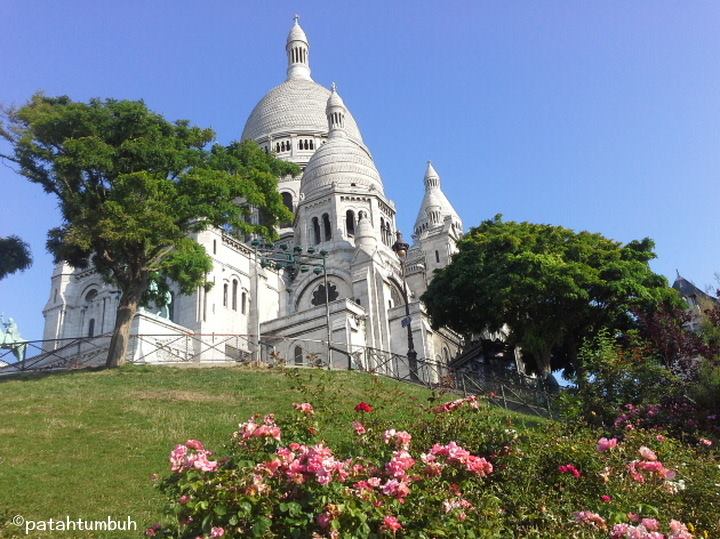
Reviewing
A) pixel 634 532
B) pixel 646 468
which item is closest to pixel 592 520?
pixel 634 532

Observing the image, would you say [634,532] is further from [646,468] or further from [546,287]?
[546,287]

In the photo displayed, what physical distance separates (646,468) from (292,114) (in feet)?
222

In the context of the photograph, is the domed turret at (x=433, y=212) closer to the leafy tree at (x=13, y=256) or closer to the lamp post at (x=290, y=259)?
the lamp post at (x=290, y=259)

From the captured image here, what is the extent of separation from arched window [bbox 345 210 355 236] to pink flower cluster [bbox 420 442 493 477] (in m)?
44.0

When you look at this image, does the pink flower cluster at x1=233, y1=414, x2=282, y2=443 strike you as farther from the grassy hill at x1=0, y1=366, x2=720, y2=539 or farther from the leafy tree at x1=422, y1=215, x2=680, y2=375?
the leafy tree at x1=422, y1=215, x2=680, y2=375

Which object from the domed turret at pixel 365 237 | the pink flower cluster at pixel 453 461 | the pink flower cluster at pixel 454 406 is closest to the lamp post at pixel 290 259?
the domed turret at pixel 365 237

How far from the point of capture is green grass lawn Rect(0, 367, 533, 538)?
9.81 meters

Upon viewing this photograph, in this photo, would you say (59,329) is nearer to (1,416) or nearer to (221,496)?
(1,416)

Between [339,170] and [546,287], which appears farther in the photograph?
[339,170]

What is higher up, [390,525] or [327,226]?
[327,226]

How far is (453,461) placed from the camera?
6.95 meters

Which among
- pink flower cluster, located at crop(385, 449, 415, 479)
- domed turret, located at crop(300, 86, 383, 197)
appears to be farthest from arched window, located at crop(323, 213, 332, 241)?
pink flower cluster, located at crop(385, 449, 415, 479)

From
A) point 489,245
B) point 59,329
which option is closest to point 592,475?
point 489,245

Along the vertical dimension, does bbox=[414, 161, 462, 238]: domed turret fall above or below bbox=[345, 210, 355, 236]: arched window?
above
